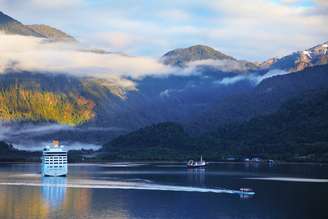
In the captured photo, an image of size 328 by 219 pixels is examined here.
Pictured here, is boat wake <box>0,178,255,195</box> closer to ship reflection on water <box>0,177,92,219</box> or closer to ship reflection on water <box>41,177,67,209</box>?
ship reflection on water <box>41,177,67,209</box>

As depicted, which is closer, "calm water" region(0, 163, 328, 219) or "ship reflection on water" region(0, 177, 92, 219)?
"ship reflection on water" region(0, 177, 92, 219)

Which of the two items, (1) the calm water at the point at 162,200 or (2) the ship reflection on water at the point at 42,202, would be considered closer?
(2) the ship reflection on water at the point at 42,202

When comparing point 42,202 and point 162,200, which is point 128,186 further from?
point 42,202

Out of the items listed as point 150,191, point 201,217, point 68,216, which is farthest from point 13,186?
point 201,217

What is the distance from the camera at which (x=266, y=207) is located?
12581cm

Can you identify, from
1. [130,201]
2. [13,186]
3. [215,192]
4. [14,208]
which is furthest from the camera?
[13,186]

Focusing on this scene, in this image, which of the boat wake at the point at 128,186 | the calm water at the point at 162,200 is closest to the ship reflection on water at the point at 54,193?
the calm water at the point at 162,200

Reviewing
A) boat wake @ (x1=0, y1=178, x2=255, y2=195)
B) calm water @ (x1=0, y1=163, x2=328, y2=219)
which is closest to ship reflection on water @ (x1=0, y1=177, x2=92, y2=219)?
calm water @ (x1=0, y1=163, x2=328, y2=219)

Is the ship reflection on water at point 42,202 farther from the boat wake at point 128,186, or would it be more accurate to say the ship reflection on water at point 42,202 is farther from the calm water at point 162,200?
the boat wake at point 128,186

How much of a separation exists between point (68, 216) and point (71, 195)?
34449mm

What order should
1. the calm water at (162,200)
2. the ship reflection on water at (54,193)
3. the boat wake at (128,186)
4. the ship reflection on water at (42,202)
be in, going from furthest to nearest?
the boat wake at (128,186), the ship reflection on water at (54,193), the calm water at (162,200), the ship reflection on water at (42,202)

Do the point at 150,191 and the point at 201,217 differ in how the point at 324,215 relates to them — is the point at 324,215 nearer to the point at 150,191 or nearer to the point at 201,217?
the point at 201,217

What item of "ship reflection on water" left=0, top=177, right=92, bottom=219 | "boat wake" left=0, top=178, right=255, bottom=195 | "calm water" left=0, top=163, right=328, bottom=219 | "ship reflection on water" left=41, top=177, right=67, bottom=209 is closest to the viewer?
"ship reflection on water" left=0, top=177, right=92, bottom=219

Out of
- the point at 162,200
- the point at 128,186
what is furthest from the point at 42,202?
the point at 128,186
